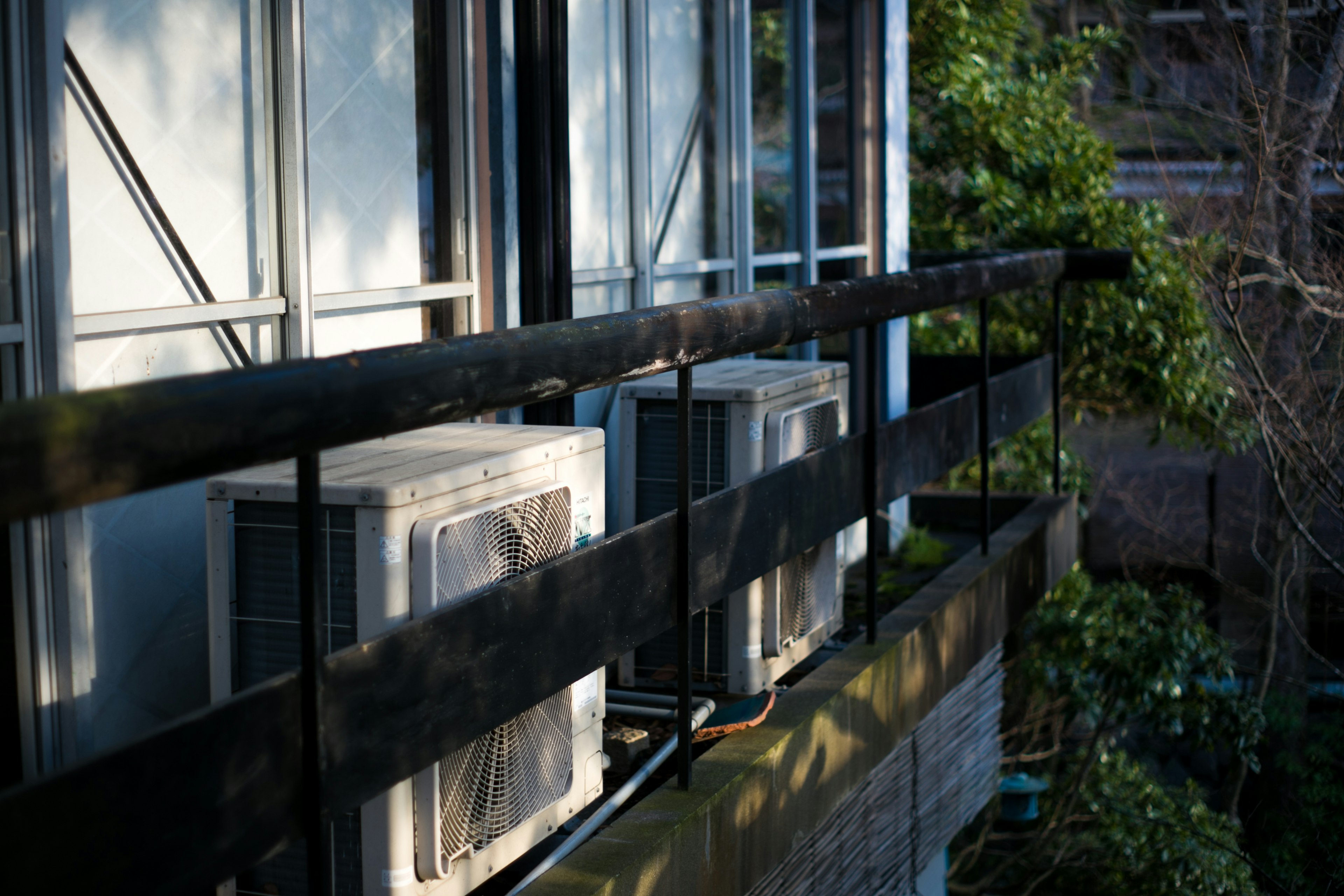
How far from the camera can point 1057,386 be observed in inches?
224

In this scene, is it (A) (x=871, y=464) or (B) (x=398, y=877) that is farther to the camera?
(A) (x=871, y=464)

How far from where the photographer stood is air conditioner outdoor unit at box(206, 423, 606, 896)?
2.02 metres

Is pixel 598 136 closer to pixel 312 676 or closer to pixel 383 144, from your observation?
pixel 383 144

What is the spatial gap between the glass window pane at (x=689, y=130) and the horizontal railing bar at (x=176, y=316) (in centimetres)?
203

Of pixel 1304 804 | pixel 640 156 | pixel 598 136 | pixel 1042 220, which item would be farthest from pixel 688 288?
pixel 1304 804

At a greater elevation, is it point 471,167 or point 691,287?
point 471,167

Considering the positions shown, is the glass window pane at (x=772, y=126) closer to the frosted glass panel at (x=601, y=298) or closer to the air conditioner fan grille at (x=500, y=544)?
the frosted glass panel at (x=601, y=298)

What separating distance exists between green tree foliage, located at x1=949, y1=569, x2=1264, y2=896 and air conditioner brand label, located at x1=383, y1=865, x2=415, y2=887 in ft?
23.3

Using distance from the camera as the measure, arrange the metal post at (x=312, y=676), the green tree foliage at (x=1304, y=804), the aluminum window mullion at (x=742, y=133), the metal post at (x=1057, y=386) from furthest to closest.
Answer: the green tree foliage at (x=1304, y=804) → the metal post at (x=1057, y=386) → the aluminum window mullion at (x=742, y=133) → the metal post at (x=312, y=676)

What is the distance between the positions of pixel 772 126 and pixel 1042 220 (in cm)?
372

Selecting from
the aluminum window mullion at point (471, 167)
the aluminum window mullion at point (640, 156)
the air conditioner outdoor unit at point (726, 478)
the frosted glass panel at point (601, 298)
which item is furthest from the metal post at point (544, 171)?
the aluminum window mullion at point (640, 156)

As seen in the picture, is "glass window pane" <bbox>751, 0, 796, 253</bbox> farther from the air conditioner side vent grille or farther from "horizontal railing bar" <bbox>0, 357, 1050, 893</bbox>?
"horizontal railing bar" <bbox>0, 357, 1050, 893</bbox>

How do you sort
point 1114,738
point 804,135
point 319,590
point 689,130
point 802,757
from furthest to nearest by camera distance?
point 1114,738 < point 804,135 < point 689,130 < point 802,757 < point 319,590

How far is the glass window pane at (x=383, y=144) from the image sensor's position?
294 cm
